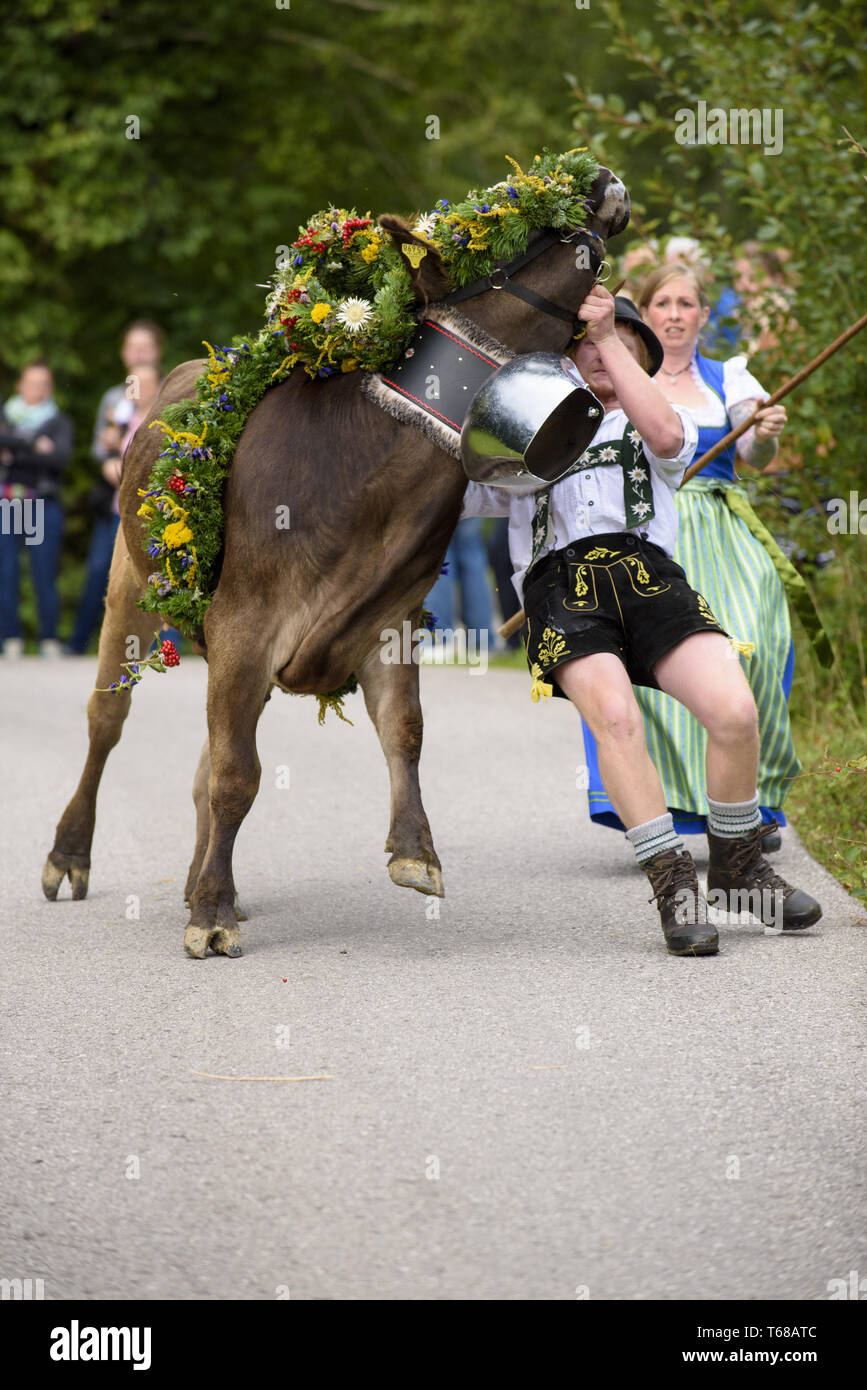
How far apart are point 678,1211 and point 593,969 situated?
1748 millimetres

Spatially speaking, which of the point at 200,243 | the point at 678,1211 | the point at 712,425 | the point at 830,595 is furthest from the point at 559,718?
the point at 200,243

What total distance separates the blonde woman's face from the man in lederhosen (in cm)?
103

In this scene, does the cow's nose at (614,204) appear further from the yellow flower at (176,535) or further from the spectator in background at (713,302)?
the spectator in background at (713,302)

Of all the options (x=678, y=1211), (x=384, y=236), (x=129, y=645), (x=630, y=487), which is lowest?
(x=678, y=1211)

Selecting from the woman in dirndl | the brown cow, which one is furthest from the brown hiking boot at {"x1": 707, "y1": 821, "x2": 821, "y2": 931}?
the woman in dirndl

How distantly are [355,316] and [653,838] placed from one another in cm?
166

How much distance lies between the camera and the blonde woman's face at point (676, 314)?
6.68 metres

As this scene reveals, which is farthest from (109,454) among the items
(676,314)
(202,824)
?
(202,824)

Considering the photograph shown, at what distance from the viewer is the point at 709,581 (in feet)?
22.0

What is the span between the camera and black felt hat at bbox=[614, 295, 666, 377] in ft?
18.2

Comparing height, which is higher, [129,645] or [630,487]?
[630,487]

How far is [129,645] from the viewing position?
20.8ft

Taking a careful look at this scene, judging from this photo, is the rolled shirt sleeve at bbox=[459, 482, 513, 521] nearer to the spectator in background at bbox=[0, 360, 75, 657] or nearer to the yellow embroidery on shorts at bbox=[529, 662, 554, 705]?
the yellow embroidery on shorts at bbox=[529, 662, 554, 705]

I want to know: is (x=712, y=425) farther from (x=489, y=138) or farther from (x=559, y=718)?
(x=489, y=138)
